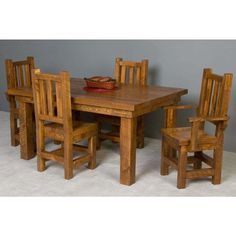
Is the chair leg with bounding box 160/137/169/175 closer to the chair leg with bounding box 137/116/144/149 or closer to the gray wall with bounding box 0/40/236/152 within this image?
the chair leg with bounding box 137/116/144/149

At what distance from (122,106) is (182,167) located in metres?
0.69

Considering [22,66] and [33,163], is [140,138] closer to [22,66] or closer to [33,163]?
[33,163]

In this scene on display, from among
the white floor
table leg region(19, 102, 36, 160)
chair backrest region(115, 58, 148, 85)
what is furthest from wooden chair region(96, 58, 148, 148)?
table leg region(19, 102, 36, 160)

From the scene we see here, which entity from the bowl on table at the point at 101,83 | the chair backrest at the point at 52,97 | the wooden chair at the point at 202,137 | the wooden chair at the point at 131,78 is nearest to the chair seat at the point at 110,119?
the wooden chair at the point at 131,78

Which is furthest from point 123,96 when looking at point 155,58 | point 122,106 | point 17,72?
point 17,72

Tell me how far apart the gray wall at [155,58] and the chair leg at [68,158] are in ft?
5.21

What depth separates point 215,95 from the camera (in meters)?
3.60

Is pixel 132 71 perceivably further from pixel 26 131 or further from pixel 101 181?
pixel 101 181

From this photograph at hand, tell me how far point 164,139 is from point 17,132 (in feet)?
5.63

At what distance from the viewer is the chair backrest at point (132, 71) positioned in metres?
4.54

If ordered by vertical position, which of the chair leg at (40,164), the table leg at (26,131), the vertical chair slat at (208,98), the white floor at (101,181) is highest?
the vertical chair slat at (208,98)

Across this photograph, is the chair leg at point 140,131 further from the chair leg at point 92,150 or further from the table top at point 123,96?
the chair leg at point 92,150

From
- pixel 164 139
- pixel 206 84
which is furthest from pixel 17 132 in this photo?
pixel 206 84

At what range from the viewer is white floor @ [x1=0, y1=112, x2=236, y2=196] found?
3.45 m
